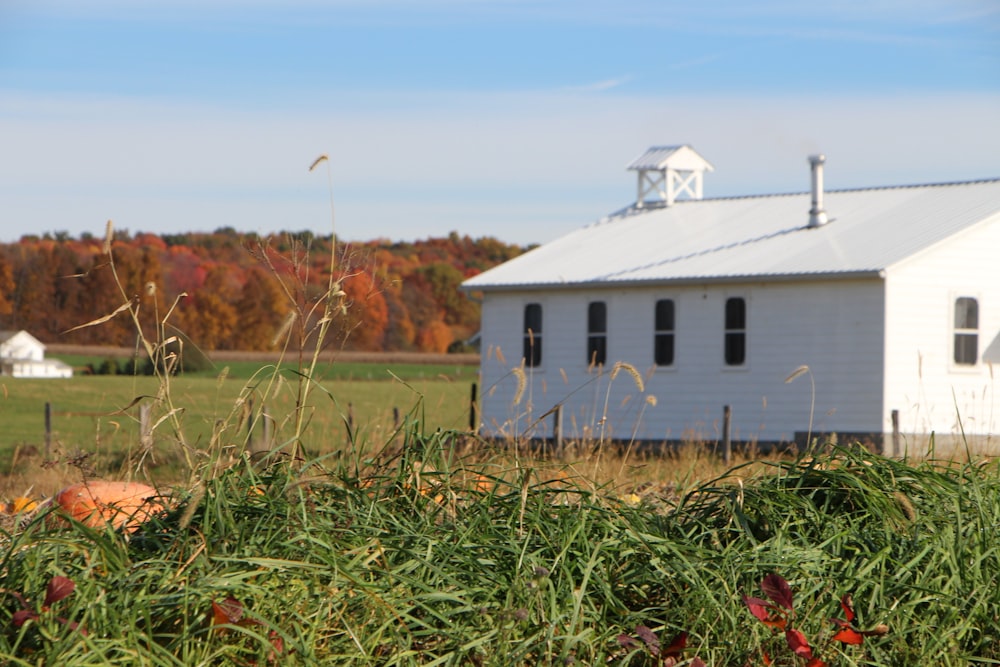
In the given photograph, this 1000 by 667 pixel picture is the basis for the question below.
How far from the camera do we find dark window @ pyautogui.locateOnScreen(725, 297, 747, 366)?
2359 centimetres

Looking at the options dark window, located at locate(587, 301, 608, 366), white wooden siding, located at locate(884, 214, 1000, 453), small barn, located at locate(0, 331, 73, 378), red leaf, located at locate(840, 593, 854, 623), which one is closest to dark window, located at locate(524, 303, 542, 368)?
dark window, located at locate(587, 301, 608, 366)

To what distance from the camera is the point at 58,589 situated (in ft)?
12.1

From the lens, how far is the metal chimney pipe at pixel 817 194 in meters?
24.5

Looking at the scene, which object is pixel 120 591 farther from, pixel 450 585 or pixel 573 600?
pixel 573 600

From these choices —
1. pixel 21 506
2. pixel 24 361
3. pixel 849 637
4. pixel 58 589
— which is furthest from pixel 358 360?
pixel 58 589

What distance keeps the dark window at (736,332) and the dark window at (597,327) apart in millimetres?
2803

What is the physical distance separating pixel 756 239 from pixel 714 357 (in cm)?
291

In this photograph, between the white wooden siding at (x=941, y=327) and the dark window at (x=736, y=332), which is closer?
the white wooden siding at (x=941, y=327)

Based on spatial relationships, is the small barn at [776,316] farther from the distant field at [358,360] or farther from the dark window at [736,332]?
the distant field at [358,360]

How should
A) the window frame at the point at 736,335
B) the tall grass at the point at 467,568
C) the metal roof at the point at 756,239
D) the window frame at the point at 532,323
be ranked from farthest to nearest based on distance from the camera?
the window frame at the point at 532,323
the window frame at the point at 736,335
the metal roof at the point at 756,239
the tall grass at the point at 467,568

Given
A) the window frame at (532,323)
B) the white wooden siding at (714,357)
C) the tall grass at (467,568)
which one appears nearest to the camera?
the tall grass at (467,568)

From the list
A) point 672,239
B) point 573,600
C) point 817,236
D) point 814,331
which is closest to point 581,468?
point 573,600

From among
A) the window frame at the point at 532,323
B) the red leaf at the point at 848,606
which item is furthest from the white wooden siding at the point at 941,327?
the red leaf at the point at 848,606

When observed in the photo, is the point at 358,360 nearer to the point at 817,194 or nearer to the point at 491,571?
the point at 817,194
